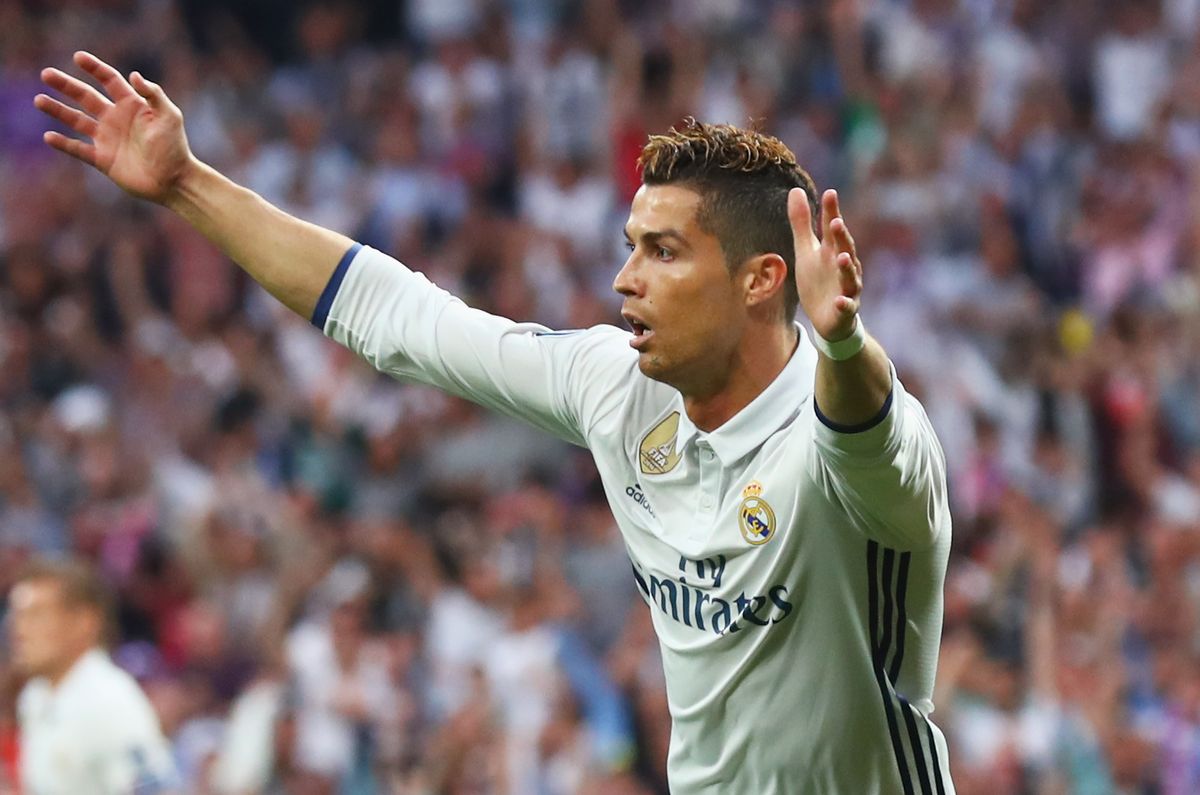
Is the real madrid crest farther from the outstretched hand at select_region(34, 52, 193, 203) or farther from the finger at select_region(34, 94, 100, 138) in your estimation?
the finger at select_region(34, 94, 100, 138)

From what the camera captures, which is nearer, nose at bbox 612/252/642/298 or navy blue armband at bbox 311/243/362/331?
nose at bbox 612/252/642/298

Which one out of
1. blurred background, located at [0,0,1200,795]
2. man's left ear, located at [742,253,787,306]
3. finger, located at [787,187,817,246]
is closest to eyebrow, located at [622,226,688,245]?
man's left ear, located at [742,253,787,306]

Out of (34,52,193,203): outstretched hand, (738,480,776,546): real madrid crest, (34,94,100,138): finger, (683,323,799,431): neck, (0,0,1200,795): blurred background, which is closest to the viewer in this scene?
(738,480,776,546): real madrid crest

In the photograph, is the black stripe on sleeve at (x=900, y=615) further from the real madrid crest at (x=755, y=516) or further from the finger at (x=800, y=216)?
the finger at (x=800, y=216)

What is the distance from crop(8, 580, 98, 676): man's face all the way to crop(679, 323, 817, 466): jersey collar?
3502 millimetres

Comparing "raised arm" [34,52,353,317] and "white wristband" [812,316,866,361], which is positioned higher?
"raised arm" [34,52,353,317]

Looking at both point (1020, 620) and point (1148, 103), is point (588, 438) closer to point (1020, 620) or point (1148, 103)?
point (1020, 620)

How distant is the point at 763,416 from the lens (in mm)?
3816

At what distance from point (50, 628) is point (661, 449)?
339cm

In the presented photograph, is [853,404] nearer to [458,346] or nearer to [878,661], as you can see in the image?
[878,661]

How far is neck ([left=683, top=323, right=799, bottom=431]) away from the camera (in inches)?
153

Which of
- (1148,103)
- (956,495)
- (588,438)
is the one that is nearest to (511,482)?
(956,495)

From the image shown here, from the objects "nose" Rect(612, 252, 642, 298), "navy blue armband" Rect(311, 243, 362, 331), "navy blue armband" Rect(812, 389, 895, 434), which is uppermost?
"navy blue armband" Rect(311, 243, 362, 331)

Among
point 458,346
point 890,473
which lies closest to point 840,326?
point 890,473
